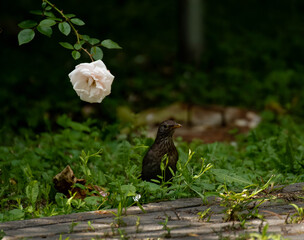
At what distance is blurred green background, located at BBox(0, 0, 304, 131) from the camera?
27.5 feet

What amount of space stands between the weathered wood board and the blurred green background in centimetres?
294

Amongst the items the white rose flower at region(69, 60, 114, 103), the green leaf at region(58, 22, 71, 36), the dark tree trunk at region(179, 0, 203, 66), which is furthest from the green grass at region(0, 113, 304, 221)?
the dark tree trunk at region(179, 0, 203, 66)

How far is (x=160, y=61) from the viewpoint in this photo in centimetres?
1068

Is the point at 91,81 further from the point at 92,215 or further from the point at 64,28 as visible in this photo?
the point at 92,215

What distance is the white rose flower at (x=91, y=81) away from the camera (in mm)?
3584

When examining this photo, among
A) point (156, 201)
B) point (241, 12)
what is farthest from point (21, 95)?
point (241, 12)

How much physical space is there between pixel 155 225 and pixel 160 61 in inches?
293

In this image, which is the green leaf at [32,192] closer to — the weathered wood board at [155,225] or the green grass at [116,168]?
the green grass at [116,168]

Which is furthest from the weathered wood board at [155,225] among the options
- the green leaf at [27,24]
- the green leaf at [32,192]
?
the green leaf at [27,24]

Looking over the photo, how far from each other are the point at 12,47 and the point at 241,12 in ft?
18.0

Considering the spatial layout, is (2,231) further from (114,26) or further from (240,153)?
(114,26)

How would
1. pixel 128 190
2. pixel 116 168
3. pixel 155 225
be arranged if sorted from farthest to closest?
1. pixel 116 168
2. pixel 128 190
3. pixel 155 225

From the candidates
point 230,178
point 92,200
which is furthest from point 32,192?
point 230,178

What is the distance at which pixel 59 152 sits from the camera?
17.4 feet
